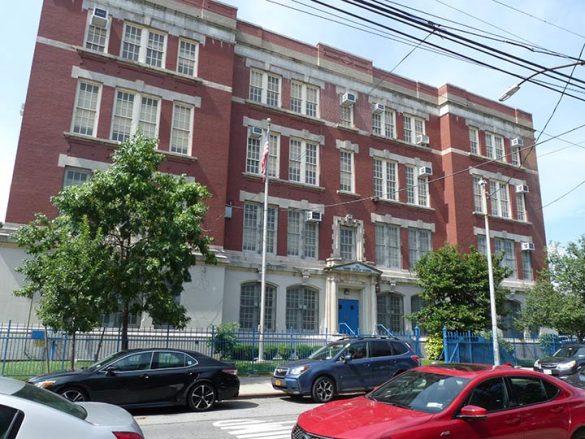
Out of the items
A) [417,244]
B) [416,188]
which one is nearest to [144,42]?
[416,188]

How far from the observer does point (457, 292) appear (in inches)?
942

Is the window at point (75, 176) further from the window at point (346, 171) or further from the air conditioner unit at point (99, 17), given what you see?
the window at point (346, 171)

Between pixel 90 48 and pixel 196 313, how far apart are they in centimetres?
1335

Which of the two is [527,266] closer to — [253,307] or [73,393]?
[253,307]

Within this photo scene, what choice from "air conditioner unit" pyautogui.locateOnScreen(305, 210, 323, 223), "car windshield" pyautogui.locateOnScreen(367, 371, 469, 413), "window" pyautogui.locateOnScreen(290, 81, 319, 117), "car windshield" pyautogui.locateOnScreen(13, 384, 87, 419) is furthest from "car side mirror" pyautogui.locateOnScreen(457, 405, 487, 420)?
"window" pyautogui.locateOnScreen(290, 81, 319, 117)

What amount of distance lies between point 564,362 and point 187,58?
72.1 ft

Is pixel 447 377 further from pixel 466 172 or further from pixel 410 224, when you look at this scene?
pixel 466 172

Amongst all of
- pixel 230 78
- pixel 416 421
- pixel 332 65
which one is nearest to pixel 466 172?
pixel 332 65

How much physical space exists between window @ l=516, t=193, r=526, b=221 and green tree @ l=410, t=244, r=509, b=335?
11346 mm

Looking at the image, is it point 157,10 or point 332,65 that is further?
point 332,65

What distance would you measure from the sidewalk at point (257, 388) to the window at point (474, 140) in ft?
77.4

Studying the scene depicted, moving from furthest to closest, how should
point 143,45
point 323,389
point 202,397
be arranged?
point 143,45 → point 323,389 → point 202,397

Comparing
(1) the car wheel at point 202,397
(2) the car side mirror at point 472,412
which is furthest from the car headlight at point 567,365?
(2) the car side mirror at point 472,412

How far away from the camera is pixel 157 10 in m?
24.2
